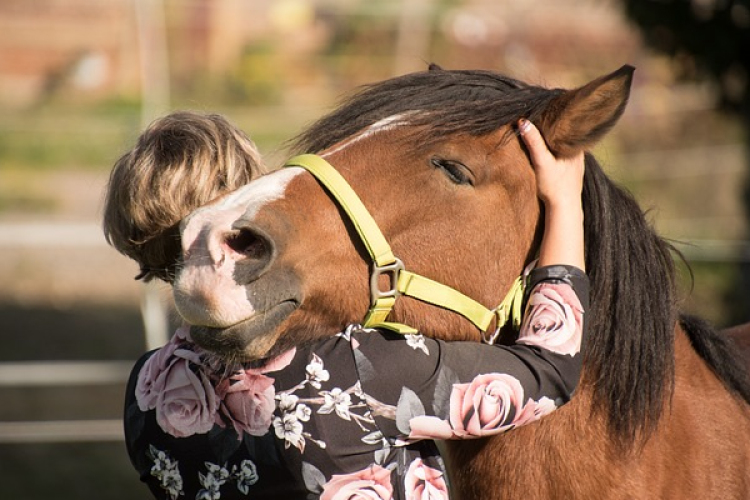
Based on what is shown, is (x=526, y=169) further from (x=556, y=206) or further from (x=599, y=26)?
(x=599, y=26)

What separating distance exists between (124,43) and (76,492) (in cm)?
643

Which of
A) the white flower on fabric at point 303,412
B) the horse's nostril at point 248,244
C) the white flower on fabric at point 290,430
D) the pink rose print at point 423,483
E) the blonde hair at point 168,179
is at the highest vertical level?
the blonde hair at point 168,179

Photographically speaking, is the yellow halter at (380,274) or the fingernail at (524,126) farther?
the fingernail at (524,126)

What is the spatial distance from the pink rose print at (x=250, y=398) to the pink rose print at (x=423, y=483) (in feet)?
0.94

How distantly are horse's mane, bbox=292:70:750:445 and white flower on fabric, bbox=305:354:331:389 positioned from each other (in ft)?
1.46

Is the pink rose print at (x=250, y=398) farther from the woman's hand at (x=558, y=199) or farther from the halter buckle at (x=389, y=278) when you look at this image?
the woman's hand at (x=558, y=199)

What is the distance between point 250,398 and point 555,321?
1.88ft

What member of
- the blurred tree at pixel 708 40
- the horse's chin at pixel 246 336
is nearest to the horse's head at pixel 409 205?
the horse's chin at pixel 246 336

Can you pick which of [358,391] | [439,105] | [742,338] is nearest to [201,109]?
[439,105]

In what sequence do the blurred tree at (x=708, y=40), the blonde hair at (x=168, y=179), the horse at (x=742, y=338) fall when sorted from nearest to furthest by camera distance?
the blonde hair at (x=168, y=179) < the horse at (x=742, y=338) < the blurred tree at (x=708, y=40)

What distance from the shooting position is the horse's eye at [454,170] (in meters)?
1.71

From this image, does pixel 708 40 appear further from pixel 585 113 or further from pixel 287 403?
pixel 287 403

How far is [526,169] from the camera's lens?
69.6 inches

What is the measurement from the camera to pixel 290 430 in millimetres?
1601
